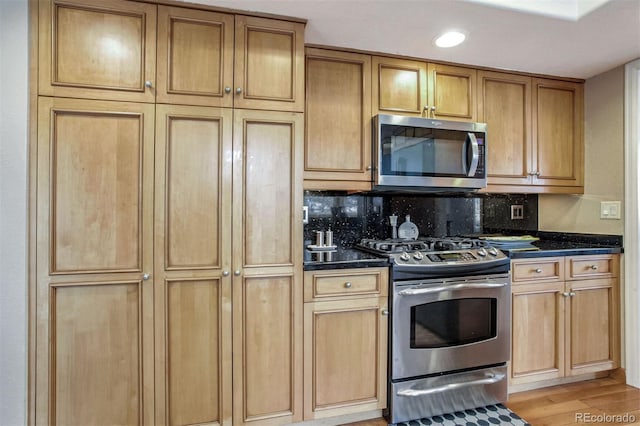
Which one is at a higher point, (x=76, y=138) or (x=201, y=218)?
(x=76, y=138)

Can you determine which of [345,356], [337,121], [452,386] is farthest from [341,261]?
[452,386]

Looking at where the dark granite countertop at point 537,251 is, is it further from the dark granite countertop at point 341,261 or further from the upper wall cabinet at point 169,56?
the upper wall cabinet at point 169,56

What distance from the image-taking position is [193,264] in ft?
5.26

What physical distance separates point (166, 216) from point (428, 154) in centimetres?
151

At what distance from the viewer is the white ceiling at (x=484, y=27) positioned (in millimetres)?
1630

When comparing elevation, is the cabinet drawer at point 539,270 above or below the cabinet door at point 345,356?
above

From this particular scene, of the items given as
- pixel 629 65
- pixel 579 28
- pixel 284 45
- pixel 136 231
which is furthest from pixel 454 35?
pixel 136 231

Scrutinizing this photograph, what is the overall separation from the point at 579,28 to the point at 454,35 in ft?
2.04

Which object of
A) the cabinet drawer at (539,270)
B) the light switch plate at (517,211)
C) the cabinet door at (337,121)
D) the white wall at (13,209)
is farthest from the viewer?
the light switch plate at (517,211)

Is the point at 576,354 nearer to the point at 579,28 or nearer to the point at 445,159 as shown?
the point at 445,159

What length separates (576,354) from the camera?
2238 mm

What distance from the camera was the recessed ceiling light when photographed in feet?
6.18

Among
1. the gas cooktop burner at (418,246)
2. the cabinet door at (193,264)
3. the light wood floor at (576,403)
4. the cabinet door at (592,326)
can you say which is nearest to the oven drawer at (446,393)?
the light wood floor at (576,403)

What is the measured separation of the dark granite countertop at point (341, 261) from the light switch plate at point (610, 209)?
170 centimetres
